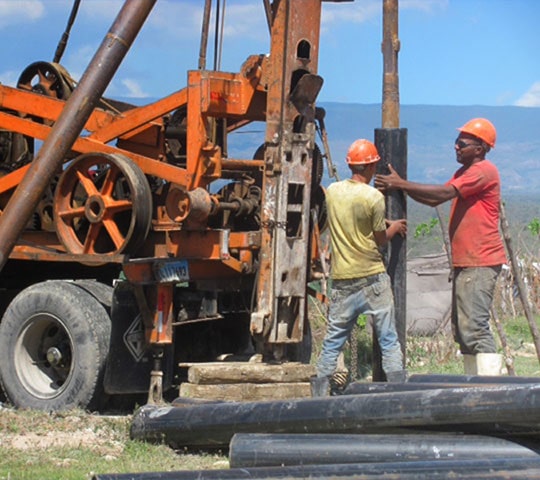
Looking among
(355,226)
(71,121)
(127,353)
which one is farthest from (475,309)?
(71,121)

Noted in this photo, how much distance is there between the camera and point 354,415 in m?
7.18

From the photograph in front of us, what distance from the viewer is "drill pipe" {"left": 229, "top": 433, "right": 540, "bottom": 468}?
660cm

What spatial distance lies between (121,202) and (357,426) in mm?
3364

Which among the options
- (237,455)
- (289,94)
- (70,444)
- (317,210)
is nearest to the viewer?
(237,455)

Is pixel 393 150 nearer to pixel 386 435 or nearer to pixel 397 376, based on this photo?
pixel 397 376

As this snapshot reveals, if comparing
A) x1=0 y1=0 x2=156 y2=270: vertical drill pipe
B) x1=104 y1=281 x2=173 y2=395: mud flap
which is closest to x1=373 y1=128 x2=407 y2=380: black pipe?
x1=104 y1=281 x2=173 y2=395: mud flap

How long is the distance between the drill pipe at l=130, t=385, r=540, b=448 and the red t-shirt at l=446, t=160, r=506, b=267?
2.50 meters

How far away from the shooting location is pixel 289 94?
9461 mm

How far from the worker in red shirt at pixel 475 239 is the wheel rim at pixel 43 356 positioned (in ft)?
9.73

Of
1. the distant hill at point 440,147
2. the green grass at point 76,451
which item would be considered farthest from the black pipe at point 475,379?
the distant hill at point 440,147

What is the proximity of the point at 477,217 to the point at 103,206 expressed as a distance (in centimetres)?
297

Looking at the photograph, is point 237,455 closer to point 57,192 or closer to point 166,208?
point 166,208

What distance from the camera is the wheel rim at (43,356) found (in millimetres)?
9992

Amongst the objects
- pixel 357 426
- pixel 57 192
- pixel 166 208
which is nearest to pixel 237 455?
pixel 357 426
